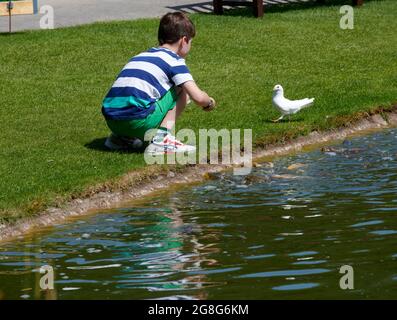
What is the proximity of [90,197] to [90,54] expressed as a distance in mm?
8170

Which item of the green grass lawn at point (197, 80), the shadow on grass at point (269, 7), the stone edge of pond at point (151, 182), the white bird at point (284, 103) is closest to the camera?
the stone edge of pond at point (151, 182)

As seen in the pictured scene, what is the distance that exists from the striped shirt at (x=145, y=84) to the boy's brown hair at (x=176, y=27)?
0.51 ft

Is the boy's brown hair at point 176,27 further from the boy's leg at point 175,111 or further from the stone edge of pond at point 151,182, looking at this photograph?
the stone edge of pond at point 151,182

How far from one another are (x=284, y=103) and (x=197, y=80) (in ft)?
10.3

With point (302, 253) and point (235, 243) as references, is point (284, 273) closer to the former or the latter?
point (302, 253)

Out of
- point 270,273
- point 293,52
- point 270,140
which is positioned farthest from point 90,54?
point 270,273

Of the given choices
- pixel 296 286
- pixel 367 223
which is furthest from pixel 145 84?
pixel 296 286

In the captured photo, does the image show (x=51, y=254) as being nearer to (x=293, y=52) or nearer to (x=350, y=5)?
(x=293, y=52)

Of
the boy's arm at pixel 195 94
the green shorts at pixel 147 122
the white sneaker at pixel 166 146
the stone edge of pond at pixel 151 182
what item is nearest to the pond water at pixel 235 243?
the stone edge of pond at pixel 151 182

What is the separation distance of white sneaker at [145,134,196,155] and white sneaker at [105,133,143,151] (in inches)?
12.2

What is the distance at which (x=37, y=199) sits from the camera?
1027 centimetres

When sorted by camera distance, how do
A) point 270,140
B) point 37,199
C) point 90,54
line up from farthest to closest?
1. point 90,54
2. point 270,140
3. point 37,199

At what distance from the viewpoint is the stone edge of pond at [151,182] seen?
32.5 feet

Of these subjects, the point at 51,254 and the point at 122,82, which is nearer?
the point at 51,254
